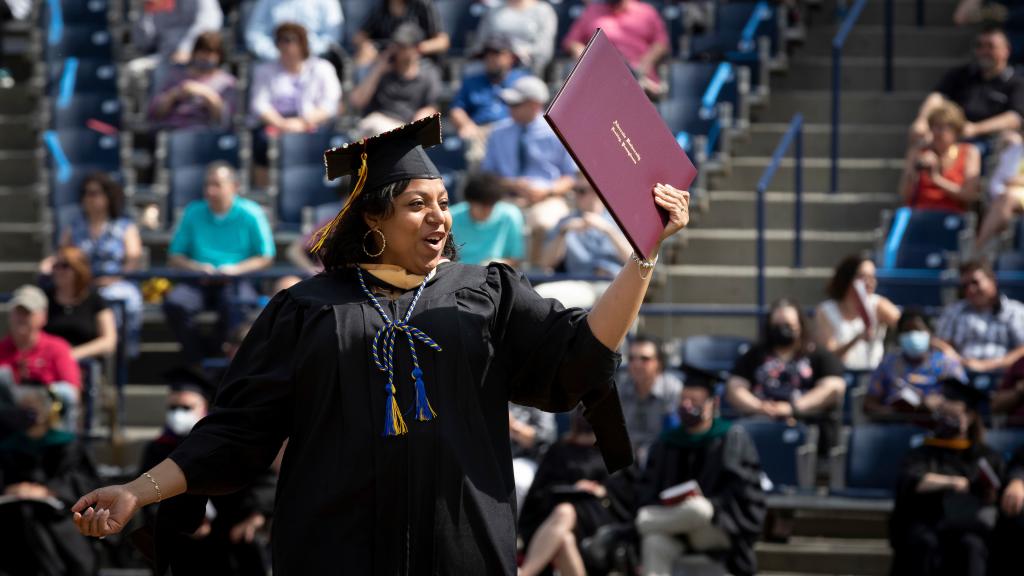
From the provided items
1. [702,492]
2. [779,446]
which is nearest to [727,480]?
[702,492]

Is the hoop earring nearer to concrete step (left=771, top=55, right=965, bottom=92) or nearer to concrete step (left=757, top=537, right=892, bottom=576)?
concrete step (left=757, top=537, right=892, bottom=576)

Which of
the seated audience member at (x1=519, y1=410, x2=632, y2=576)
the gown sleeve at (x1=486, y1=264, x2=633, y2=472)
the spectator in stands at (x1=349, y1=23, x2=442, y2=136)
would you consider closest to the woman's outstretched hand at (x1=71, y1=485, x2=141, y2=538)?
the gown sleeve at (x1=486, y1=264, x2=633, y2=472)

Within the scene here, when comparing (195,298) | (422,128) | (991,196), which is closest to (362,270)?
(422,128)

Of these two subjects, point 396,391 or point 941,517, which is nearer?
point 396,391

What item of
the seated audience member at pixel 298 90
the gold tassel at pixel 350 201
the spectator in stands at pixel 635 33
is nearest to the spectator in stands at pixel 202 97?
the seated audience member at pixel 298 90

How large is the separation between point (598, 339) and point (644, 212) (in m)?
0.33

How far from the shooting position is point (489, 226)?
36.1 feet

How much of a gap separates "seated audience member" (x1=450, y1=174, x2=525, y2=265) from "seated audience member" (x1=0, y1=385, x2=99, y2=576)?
8.16 ft

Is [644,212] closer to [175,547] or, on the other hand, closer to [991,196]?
[175,547]

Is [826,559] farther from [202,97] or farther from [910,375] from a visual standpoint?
[202,97]

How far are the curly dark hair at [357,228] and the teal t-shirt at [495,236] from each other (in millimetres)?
6044

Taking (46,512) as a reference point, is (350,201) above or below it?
above

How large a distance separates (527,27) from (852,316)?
11.5 ft

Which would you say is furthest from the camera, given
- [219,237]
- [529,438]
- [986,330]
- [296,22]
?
[296,22]
